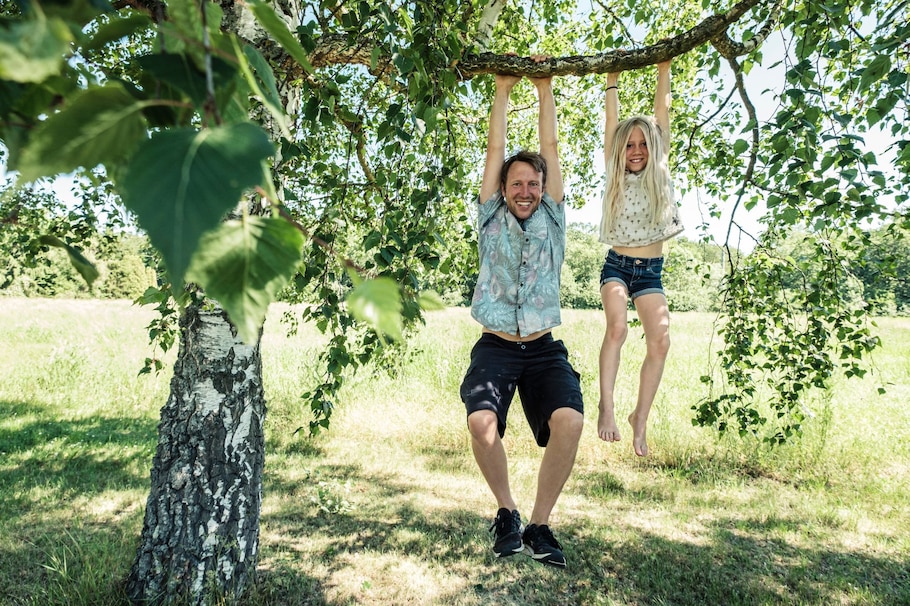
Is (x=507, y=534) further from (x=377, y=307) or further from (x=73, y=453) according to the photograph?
(x=73, y=453)

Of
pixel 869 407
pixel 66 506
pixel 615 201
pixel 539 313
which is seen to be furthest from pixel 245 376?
pixel 869 407

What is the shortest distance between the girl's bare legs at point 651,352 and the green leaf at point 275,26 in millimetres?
2751

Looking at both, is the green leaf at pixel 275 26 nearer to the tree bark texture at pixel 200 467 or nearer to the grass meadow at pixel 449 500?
the tree bark texture at pixel 200 467

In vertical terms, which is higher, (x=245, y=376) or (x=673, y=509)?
(x=245, y=376)

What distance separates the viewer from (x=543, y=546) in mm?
2572

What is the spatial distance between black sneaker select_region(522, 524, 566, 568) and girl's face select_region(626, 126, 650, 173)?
1.98m

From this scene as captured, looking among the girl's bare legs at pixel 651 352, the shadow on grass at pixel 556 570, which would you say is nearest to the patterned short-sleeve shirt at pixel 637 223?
the girl's bare legs at pixel 651 352

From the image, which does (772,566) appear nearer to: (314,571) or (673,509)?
(673,509)

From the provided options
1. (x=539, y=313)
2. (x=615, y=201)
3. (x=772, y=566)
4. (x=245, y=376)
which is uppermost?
(x=615, y=201)

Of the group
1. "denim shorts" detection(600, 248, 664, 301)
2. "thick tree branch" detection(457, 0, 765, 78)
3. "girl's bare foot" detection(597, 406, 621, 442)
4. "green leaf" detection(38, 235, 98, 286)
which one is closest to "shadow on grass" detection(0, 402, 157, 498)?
"girl's bare foot" detection(597, 406, 621, 442)

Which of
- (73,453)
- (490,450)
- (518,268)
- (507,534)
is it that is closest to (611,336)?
(518,268)

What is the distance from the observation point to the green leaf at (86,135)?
343mm

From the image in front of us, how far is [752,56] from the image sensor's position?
3016 millimetres

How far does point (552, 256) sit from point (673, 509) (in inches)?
128
